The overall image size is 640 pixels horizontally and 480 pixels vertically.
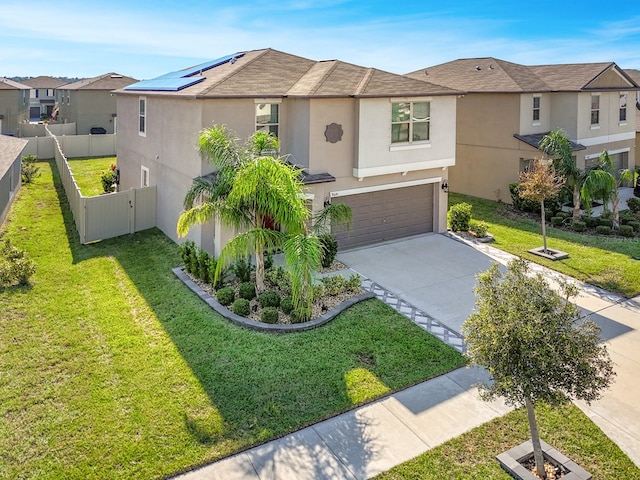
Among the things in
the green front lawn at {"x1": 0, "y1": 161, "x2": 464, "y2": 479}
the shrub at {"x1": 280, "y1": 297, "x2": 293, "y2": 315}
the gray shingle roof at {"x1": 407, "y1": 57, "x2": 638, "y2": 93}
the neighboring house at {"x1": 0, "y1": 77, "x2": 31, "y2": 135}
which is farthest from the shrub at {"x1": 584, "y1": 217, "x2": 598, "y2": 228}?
the neighboring house at {"x1": 0, "y1": 77, "x2": 31, "y2": 135}

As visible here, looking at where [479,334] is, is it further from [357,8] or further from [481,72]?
[481,72]

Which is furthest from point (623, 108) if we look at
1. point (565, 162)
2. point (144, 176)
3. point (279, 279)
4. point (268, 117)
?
point (144, 176)

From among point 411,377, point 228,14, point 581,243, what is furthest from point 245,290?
point 581,243

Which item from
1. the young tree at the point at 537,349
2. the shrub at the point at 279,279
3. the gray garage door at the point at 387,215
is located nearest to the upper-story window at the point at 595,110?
the gray garage door at the point at 387,215

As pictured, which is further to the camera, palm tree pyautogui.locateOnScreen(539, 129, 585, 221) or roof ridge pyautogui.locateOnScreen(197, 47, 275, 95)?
palm tree pyautogui.locateOnScreen(539, 129, 585, 221)

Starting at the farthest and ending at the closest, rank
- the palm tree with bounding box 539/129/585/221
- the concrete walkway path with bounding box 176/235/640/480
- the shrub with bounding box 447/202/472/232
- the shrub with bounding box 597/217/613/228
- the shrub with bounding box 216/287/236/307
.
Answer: the shrub with bounding box 597/217/613/228
the palm tree with bounding box 539/129/585/221
the shrub with bounding box 447/202/472/232
the shrub with bounding box 216/287/236/307
the concrete walkway path with bounding box 176/235/640/480

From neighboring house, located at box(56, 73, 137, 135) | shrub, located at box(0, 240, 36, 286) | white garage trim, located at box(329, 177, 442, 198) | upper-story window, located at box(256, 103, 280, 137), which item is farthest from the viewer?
neighboring house, located at box(56, 73, 137, 135)

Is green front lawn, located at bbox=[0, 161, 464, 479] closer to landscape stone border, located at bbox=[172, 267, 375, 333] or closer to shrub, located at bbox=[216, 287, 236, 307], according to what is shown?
landscape stone border, located at bbox=[172, 267, 375, 333]

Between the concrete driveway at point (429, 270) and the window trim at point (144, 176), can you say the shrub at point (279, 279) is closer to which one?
the concrete driveway at point (429, 270)
